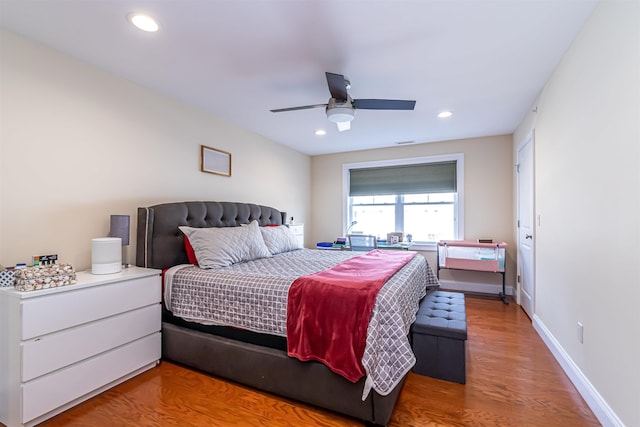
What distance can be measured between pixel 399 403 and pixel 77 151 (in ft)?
9.85

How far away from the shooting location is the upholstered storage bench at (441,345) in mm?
2045

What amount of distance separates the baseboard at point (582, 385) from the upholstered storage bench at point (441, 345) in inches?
27.8

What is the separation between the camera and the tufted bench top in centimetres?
205

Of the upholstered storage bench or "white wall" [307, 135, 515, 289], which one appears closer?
the upholstered storage bench

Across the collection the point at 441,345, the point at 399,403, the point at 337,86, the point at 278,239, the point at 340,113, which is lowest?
the point at 399,403

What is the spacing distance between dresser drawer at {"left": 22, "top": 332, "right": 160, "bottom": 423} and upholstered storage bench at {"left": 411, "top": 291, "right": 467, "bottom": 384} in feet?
6.75

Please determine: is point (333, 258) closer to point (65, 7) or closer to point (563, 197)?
point (563, 197)

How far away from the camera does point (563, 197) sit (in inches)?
88.9

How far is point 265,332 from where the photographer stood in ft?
6.34

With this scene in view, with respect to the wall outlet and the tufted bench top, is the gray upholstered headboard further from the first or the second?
the wall outlet

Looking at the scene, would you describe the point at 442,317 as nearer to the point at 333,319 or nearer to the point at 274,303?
the point at 333,319

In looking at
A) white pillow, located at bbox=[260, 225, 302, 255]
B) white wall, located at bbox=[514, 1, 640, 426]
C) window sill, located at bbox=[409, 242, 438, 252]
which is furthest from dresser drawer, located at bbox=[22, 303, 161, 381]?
window sill, located at bbox=[409, 242, 438, 252]

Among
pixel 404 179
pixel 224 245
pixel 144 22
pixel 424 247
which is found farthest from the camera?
pixel 404 179

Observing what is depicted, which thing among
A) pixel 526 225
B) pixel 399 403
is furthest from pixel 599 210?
pixel 526 225
